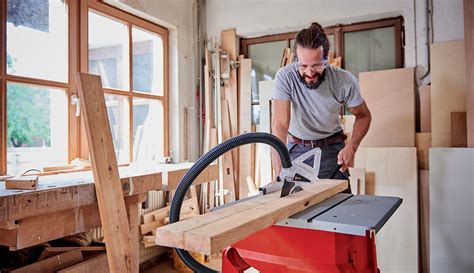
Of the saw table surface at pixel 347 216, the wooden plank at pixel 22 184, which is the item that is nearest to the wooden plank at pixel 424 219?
the saw table surface at pixel 347 216

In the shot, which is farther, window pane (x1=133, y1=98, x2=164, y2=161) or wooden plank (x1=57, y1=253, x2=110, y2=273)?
window pane (x1=133, y1=98, x2=164, y2=161)

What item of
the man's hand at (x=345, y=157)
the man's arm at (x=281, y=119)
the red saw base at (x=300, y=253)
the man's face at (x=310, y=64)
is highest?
the man's face at (x=310, y=64)

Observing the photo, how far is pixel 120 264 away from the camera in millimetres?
1463

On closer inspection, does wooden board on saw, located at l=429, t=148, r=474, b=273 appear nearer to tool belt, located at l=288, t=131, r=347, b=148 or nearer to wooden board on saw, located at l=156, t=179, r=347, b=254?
tool belt, located at l=288, t=131, r=347, b=148

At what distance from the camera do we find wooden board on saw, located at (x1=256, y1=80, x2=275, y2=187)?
9.60 feet

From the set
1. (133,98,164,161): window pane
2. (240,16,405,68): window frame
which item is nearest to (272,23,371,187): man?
(240,16,405,68): window frame

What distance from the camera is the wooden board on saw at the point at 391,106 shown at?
243 cm

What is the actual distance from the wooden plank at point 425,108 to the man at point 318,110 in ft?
2.84

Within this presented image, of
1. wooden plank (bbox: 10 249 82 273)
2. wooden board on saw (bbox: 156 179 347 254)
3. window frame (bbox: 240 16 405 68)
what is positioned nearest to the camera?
wooden board on saw (bbox: 156 179 347 254)

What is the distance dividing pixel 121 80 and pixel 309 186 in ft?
Answer: 6.70

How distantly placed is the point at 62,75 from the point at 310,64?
1.64 meters

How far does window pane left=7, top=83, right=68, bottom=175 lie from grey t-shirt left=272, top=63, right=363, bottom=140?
1465 millimetres

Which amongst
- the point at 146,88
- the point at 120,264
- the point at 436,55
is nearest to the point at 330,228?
the point at 120,264

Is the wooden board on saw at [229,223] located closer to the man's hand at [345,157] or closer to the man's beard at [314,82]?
the man's hand at [345,157]
